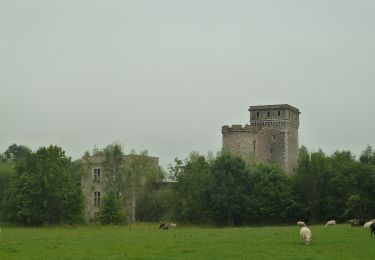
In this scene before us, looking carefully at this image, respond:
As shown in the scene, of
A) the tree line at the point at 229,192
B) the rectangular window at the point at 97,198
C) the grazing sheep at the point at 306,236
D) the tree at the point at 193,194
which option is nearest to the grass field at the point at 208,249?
the grazing sheep at the point at 306,236

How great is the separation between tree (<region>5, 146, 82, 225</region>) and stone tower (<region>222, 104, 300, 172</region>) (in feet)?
82.8

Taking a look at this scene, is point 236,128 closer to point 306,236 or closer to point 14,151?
point 306,236

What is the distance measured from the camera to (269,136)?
91.6 meters

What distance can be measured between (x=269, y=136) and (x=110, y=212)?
35.8 meters

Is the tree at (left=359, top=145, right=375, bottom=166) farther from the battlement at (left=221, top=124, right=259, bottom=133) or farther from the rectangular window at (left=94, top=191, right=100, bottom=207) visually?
the rectangular window at (left=94, top=191, right=100, bottom=207)

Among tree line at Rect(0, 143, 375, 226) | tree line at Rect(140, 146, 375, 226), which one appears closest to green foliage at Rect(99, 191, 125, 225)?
tree line at Rect(0, 143, 375, 226)

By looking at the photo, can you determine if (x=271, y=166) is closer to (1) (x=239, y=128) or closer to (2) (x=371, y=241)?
(1) (x=239, y=128)

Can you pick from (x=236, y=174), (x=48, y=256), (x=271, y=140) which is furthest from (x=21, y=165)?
(x=48, y=256)

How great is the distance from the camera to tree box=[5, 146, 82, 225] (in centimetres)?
6481

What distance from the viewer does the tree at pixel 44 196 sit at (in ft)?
213

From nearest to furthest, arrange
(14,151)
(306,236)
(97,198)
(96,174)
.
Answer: (306,236)
(97,198)
(96,174)
(14,151)

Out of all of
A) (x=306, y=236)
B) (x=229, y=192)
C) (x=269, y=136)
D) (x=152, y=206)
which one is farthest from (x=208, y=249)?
(x=269, y=136)

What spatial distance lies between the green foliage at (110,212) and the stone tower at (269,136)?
83.4 feet

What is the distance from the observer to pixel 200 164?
234ft
